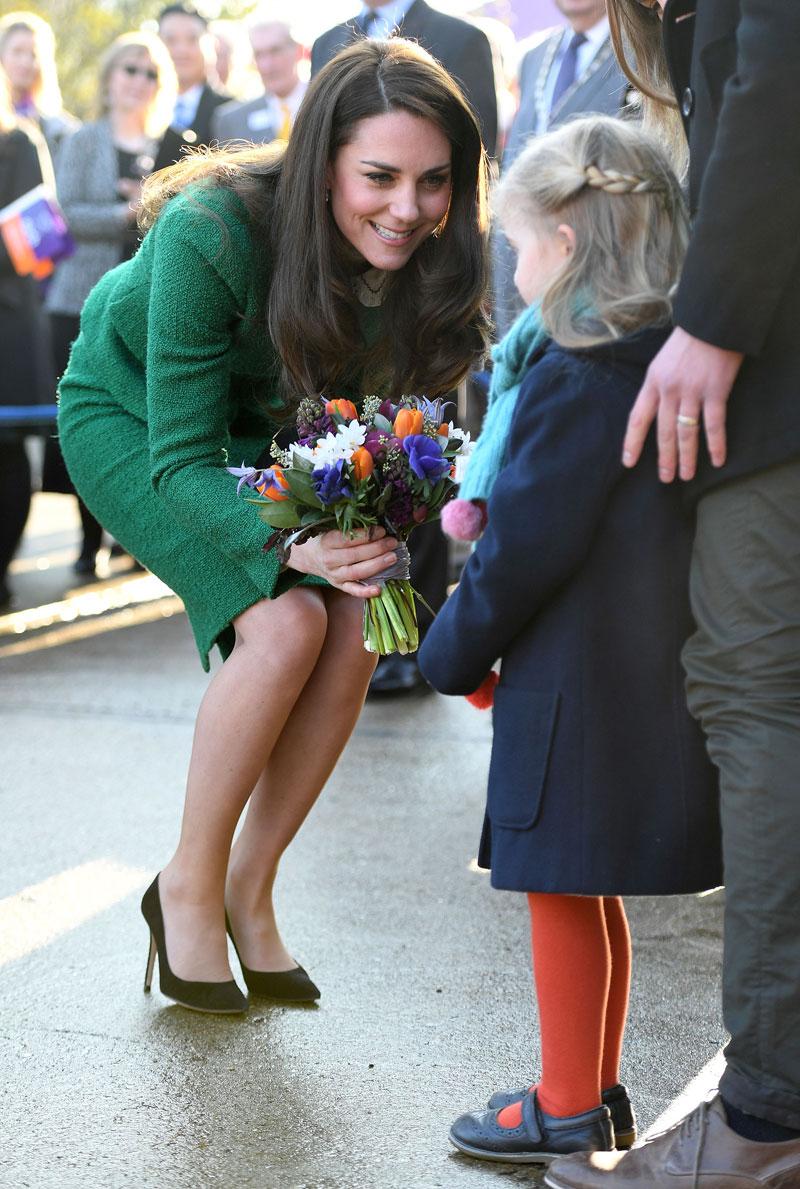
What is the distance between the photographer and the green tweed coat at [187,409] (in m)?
2.96

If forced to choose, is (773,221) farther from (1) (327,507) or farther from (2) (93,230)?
(2) (93,230)

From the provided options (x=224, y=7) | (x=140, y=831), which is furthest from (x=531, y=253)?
(x=224, y=7)

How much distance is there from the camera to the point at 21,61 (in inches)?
330

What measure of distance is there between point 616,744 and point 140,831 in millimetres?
2045

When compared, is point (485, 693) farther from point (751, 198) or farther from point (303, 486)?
point (751, 198)

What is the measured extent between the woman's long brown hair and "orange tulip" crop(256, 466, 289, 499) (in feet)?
1.31

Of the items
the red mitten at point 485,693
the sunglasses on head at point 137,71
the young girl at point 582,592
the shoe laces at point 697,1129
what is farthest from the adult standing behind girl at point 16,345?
the shoe laces at point 697,1129

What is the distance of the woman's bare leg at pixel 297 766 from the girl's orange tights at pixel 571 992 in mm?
824

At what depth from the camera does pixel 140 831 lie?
13.3ft

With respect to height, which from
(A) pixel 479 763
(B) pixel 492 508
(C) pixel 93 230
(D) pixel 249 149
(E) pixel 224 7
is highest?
(D) pixel 249 149

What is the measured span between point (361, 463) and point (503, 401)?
30 centimetres

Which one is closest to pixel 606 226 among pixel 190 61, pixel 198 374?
pixel 198 374

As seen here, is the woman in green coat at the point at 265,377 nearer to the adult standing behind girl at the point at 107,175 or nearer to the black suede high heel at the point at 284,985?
the black suede high heel at the point at 284,985

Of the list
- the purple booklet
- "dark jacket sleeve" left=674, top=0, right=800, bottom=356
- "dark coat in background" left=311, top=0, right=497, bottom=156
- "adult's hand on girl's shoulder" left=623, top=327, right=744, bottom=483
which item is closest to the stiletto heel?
"adult's hand on girl's shoulder" left=623, top=327, right=744, bottom=483
